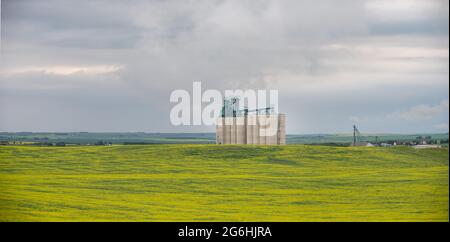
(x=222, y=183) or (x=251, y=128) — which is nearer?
(x=222, y=183)

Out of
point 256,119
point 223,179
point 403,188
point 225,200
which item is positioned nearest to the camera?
point 225,200

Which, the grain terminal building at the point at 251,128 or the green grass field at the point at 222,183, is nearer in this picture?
the green grass field at the point at 222,183

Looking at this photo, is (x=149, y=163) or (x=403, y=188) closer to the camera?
(x=403, y=188)

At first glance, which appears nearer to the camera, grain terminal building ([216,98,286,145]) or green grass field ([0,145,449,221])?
green grass field ([0,145,449,221])
